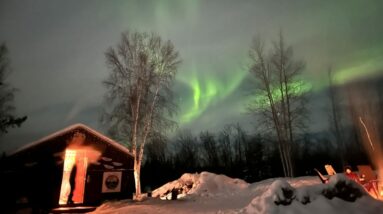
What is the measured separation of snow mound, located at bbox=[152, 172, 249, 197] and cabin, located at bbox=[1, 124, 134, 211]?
5867 millimetres

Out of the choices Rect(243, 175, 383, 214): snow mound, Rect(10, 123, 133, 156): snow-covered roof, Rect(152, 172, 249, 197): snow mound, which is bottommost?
Rect(243, 175, 383, 214): snow mound

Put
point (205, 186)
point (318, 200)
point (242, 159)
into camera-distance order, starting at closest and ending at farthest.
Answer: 1. point (318, 200)
2. point (205, 186)
3. point (242, 159)

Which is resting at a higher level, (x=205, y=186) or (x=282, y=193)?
(x=205, y=186)

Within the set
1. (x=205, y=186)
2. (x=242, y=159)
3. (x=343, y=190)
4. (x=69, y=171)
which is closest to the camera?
(x=343, y=190)

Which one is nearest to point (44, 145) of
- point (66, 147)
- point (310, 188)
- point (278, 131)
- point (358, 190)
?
point (66, 147)

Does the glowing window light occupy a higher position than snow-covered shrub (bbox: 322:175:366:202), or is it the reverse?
the glowing window light

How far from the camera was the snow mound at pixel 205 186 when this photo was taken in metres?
21.9

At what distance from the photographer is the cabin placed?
49.5 feet

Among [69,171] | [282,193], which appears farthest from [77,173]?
[282,193]

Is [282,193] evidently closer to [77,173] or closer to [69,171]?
[77,173]

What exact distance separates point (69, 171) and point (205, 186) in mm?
9884

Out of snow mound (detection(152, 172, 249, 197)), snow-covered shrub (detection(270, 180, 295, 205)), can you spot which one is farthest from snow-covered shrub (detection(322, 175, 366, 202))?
snow mound (detection(152, 172, 249, 197))

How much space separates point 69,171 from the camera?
57.4ft

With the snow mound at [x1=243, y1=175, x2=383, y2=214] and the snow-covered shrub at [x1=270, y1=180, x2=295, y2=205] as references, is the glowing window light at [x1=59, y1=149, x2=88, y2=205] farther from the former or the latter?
the snow-covered shrub at [x1=270, y1=180, x2=295, y2=205]
